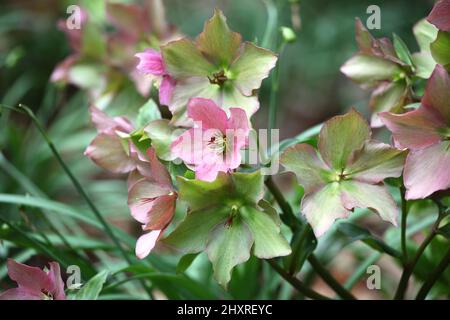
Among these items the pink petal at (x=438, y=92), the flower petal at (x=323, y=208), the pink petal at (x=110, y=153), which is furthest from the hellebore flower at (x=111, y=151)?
the pink petal at (x=438, y=92)

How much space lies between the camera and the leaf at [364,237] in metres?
0.78

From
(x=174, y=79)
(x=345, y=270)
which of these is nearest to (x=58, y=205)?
(x=174, y=79)

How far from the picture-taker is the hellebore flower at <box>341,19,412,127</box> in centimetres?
74

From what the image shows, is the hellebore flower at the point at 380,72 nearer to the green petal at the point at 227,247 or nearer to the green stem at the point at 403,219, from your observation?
the green stem at the point at 403,219

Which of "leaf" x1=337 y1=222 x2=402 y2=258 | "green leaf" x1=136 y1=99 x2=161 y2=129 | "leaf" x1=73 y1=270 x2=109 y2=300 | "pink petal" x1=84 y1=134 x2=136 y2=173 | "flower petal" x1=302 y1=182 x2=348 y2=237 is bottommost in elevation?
"leaf" x1=337 y1=222 x2=402 y2=258

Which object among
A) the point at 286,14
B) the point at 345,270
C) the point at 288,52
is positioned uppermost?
the point at 286,14

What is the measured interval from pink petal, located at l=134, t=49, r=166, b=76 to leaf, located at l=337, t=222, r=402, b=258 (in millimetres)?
271

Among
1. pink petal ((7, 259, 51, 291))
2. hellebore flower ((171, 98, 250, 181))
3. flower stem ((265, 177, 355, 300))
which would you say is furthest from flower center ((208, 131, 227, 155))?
pink petal ((7, 259, 51, 291))

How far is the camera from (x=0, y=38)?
257 cm

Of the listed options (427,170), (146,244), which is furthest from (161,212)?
(427,170)

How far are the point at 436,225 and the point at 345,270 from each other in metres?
0.92

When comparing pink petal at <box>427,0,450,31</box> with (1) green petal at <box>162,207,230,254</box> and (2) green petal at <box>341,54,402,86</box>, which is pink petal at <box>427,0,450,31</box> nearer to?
(2) green petal at <box>341,54,402,86</box>

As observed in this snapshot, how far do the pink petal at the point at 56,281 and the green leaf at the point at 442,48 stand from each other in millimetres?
412
